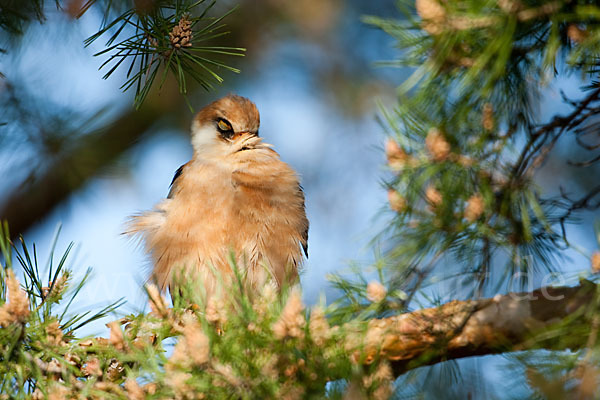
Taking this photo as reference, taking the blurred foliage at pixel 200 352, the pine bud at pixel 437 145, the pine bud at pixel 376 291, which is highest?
the pine bud at pixel 437 145

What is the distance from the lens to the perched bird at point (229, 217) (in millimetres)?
3326

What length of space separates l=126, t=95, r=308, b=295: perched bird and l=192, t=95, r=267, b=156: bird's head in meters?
0.01

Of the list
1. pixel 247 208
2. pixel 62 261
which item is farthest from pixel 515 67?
pixel 247 208

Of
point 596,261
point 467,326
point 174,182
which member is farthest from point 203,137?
point 596,261

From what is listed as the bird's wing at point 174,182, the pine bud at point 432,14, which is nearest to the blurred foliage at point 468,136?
the pine bud at point 432,14

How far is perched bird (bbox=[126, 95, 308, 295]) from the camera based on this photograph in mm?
3326

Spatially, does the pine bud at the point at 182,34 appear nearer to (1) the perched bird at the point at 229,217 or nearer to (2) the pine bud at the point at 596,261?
(1) the perched bird at the point at 229,217

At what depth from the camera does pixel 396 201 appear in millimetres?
1710

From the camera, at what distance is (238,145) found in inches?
150

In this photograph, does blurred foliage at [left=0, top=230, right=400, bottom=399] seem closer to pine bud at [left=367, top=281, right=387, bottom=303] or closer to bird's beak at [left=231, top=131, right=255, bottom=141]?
pine bud at [left=367, top=281, right=387, bottom=303]

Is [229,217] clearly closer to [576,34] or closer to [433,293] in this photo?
[433,293]

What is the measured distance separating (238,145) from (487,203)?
7.88 feet

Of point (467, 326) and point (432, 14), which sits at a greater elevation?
point (432, 14)

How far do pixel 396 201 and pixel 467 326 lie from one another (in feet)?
1.39
